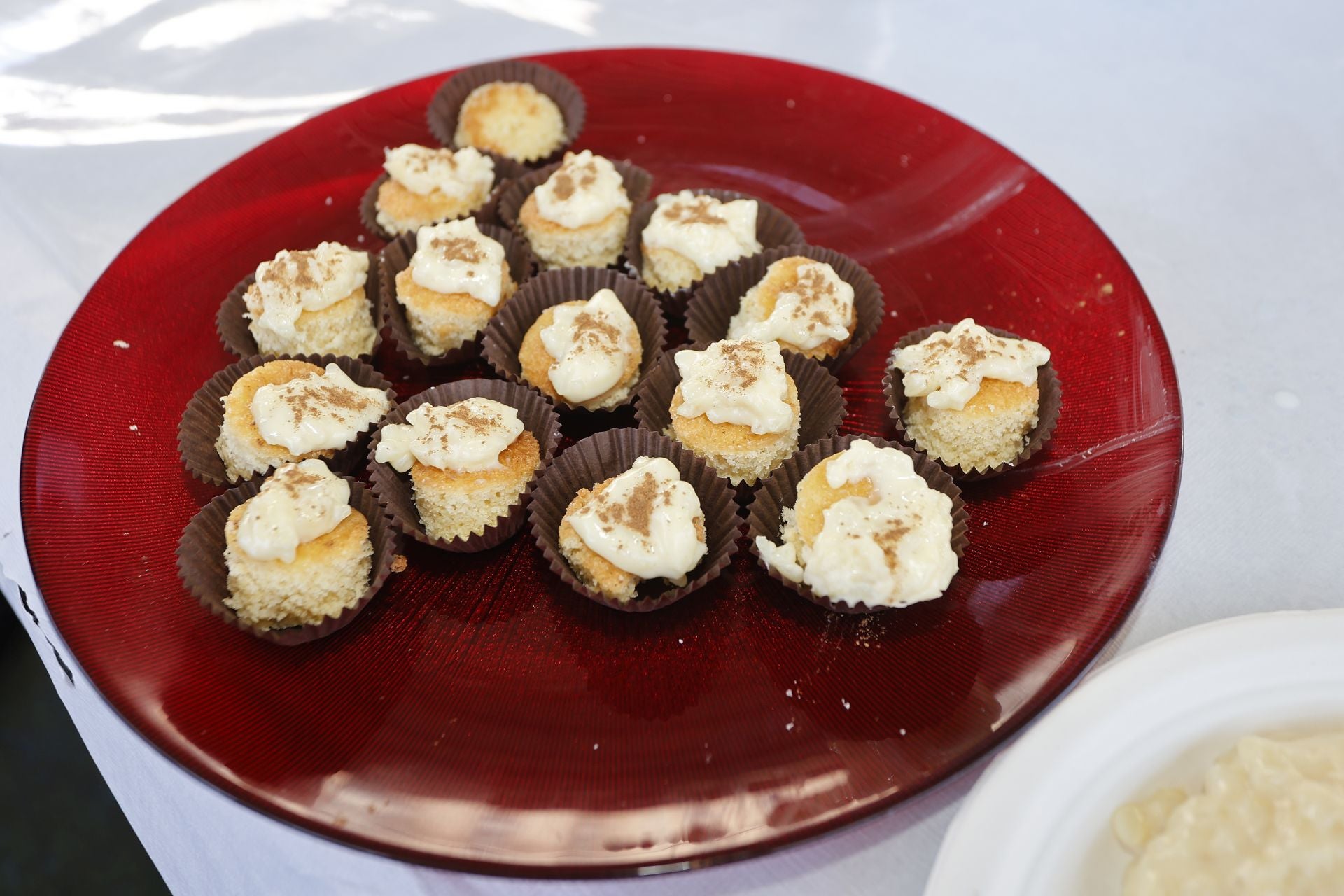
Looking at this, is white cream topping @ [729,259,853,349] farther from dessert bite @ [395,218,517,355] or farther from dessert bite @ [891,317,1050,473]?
dessert bite @ [395,218,517,355]

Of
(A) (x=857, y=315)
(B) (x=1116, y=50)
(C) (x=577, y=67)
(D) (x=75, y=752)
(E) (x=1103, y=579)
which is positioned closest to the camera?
(E) (x=1103, y=579)

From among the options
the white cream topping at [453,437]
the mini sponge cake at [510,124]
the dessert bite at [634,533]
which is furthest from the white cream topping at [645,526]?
the mini sponge cake at [510,124]

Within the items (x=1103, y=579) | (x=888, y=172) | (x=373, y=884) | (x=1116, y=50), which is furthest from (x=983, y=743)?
(x=1116, y=50)

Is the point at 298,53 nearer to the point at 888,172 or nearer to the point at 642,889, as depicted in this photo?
the point at 888,172

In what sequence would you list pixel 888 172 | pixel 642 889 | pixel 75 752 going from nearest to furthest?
pixel 642 889 < pixel 75 752 < pixel 888 172

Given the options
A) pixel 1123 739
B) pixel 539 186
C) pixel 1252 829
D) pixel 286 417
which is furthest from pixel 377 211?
pixel 1252 829

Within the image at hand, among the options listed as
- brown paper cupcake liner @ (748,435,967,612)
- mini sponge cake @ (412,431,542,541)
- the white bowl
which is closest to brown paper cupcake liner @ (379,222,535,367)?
mini sponge cake @ (412,431,542,541)
